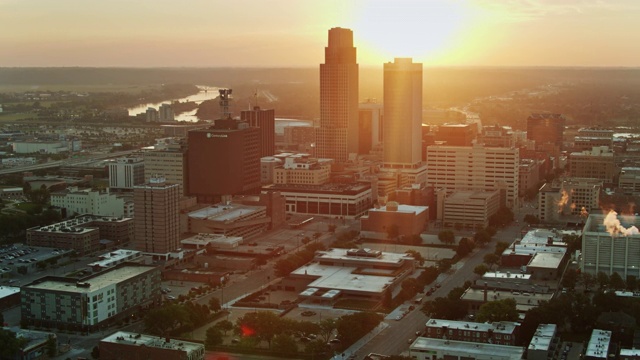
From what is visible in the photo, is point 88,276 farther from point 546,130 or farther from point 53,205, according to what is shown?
point 546,130

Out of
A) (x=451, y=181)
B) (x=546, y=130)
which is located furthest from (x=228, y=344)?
(x=546, y=130)

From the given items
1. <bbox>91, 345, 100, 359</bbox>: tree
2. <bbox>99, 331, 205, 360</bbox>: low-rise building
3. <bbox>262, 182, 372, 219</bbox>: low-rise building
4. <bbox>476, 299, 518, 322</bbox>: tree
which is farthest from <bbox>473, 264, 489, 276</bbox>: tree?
<bbox>91, 345, 100, 359</bbox>: tree

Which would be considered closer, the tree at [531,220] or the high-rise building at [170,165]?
the tree at [531,220]

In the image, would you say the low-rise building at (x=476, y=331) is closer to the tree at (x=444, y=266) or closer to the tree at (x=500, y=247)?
the tree at (x=444, y=266)

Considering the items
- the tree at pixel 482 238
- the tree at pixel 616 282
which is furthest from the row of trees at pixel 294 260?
the tree at pixel 616 282

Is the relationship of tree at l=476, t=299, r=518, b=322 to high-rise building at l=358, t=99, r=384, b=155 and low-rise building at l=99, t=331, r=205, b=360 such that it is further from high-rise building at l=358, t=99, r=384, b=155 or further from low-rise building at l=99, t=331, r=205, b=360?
high-rise building at l=358, t=99, r=384, b=155

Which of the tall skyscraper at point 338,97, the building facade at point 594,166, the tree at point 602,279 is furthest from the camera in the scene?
the tall skyscraper at point 338,97

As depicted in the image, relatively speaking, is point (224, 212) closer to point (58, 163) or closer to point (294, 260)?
point (294, 260)
